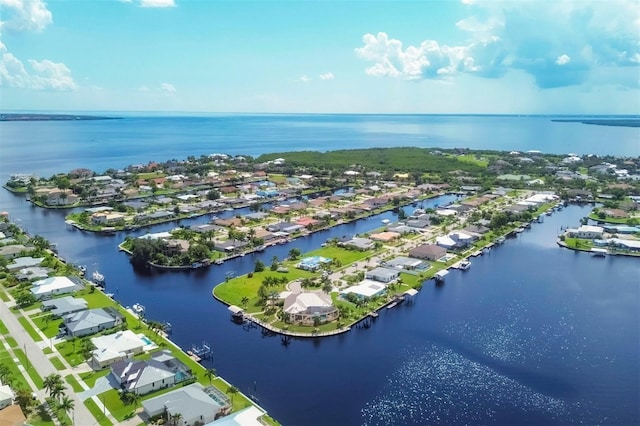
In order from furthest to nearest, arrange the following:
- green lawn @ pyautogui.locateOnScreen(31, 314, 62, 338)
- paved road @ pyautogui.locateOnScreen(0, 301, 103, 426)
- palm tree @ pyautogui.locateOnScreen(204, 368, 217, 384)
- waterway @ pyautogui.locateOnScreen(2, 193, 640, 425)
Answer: green lawn @ pyautogui.locateOnScreen(31, 314, 62, 338) → palm tree @ pyautogui.locateOnScreen(204, 368, 217, 384) → waterway @ pyautogui.locateOnScreen(2, 193, 640, 425) → paved road @ pyautogui.locateOnScreen(0, 301, 103, 426)

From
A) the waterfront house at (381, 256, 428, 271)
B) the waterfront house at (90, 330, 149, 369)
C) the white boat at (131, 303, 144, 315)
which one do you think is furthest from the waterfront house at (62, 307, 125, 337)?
the waterfront house at (381, 256, 428, 271)

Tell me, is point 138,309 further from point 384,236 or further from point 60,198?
point 60,198

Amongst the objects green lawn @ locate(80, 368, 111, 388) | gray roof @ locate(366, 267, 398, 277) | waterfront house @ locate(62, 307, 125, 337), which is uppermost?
gray roof @ locate(366, 267, 398, 277)

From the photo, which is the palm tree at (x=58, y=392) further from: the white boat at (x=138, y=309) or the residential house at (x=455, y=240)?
the residential house at (x=455, y=240)

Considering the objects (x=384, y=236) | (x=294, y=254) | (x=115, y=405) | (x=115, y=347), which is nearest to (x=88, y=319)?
(x=115, y=347)

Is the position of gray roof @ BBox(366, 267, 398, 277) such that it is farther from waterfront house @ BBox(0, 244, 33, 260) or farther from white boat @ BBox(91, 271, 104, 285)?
waterfront house @ BBox(0, 244, 33, 260)

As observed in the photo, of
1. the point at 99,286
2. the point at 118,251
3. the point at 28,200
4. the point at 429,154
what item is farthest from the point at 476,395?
the point at 429,154

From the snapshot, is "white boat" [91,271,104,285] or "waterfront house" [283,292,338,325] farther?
"white boat" [91,271,104,285]

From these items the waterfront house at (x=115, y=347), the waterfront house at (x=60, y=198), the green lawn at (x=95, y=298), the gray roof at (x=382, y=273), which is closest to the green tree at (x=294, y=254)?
the gray roof at (x=382, y=273)
